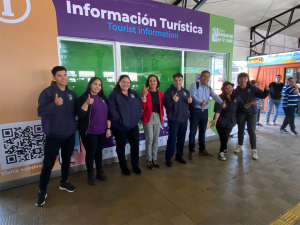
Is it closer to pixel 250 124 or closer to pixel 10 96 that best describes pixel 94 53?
pixel 10 96

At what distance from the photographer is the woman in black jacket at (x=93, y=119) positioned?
237 cm

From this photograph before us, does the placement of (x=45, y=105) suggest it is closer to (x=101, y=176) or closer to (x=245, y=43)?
(x=101, y=176)

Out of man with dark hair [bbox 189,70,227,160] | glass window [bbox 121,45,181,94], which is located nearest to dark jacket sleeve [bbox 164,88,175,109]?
man with dark hair [bbox 189,70,227,160]

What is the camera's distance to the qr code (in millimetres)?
2555

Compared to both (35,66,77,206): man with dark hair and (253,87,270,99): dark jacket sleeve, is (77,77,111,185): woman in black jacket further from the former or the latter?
(253,87,270,99): dark jacket sleeve

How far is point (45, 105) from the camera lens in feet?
6.97

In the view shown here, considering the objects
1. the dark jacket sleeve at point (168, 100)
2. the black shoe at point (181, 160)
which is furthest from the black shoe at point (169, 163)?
the dark jacket sleeve at point (168, 100)

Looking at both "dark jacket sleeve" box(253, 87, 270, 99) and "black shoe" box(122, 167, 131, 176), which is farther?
"dark jacket sleeve" box(253, 87, 270, 99)

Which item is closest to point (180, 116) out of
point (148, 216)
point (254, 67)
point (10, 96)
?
point (148, 216)

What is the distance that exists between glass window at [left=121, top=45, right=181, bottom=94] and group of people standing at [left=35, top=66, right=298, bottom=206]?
766 millimetres

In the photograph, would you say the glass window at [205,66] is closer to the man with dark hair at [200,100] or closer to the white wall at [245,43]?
the man with dark hair at [200,100]

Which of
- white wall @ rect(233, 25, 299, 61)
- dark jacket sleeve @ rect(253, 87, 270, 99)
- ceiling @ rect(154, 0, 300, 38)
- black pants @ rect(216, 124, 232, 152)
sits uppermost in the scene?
ceiling @ rect(154, 0, 300, 38)

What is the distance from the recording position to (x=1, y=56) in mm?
2408

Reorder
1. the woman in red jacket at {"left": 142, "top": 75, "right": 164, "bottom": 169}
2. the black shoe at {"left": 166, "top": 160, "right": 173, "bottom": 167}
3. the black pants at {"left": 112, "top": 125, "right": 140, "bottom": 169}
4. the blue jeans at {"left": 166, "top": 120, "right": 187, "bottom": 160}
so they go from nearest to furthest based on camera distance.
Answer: the black pants at {"left": 112, "top": 125, "right": 140, "bottom": 169} < the woman in red jacket at {"left": 142, "top": 75, "right": 164, "bottom": 169} < the blue jeans at {"left": 166, "top": 120, "right": 187, "bottom": 160} < the black shoe at {"left": 166, "top": 160, "right": 173, "bottom": 167}
